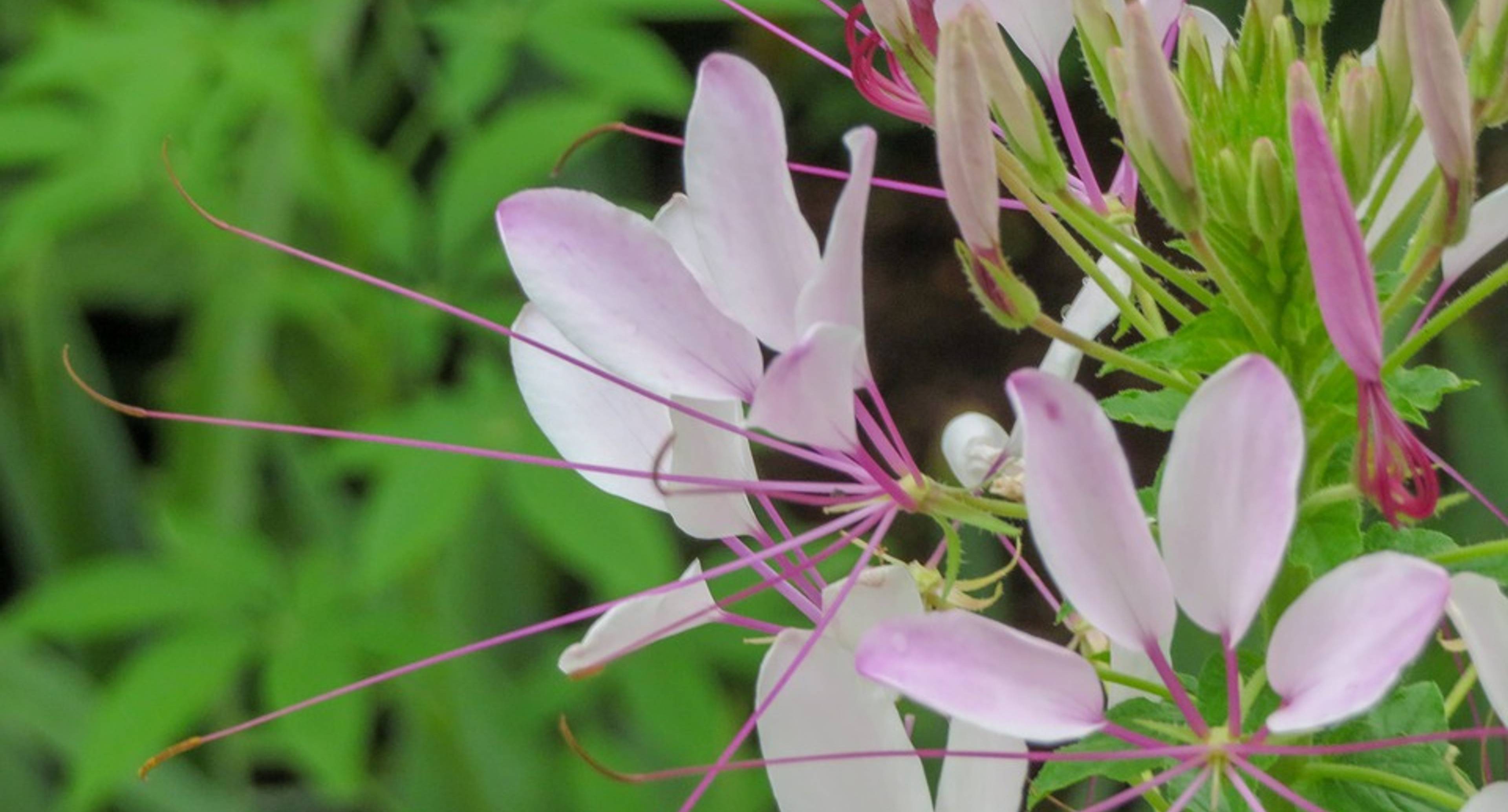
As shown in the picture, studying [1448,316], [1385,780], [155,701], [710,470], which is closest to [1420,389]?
[1448,316]

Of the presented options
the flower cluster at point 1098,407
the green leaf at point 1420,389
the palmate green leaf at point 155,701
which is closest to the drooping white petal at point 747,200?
the flower cluster at point 1098,407

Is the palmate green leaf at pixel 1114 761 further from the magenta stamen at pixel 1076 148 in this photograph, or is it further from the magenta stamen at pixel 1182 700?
the magenta stamen at pixel 1076 148

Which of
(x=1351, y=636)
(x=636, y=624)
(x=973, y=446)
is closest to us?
(x=1351, y=636)

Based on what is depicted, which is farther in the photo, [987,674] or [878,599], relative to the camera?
[878,599]

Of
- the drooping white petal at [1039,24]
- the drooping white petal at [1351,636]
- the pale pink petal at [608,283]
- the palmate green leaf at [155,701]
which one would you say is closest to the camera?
the drooping white petal at [1351,636]

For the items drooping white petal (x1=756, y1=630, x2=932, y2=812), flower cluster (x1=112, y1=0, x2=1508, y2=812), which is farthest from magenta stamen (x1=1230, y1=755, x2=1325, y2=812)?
drooping white petal (x1=756, y1=630, x2=932, y2=812)

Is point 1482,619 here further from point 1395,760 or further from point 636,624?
point 636,624
